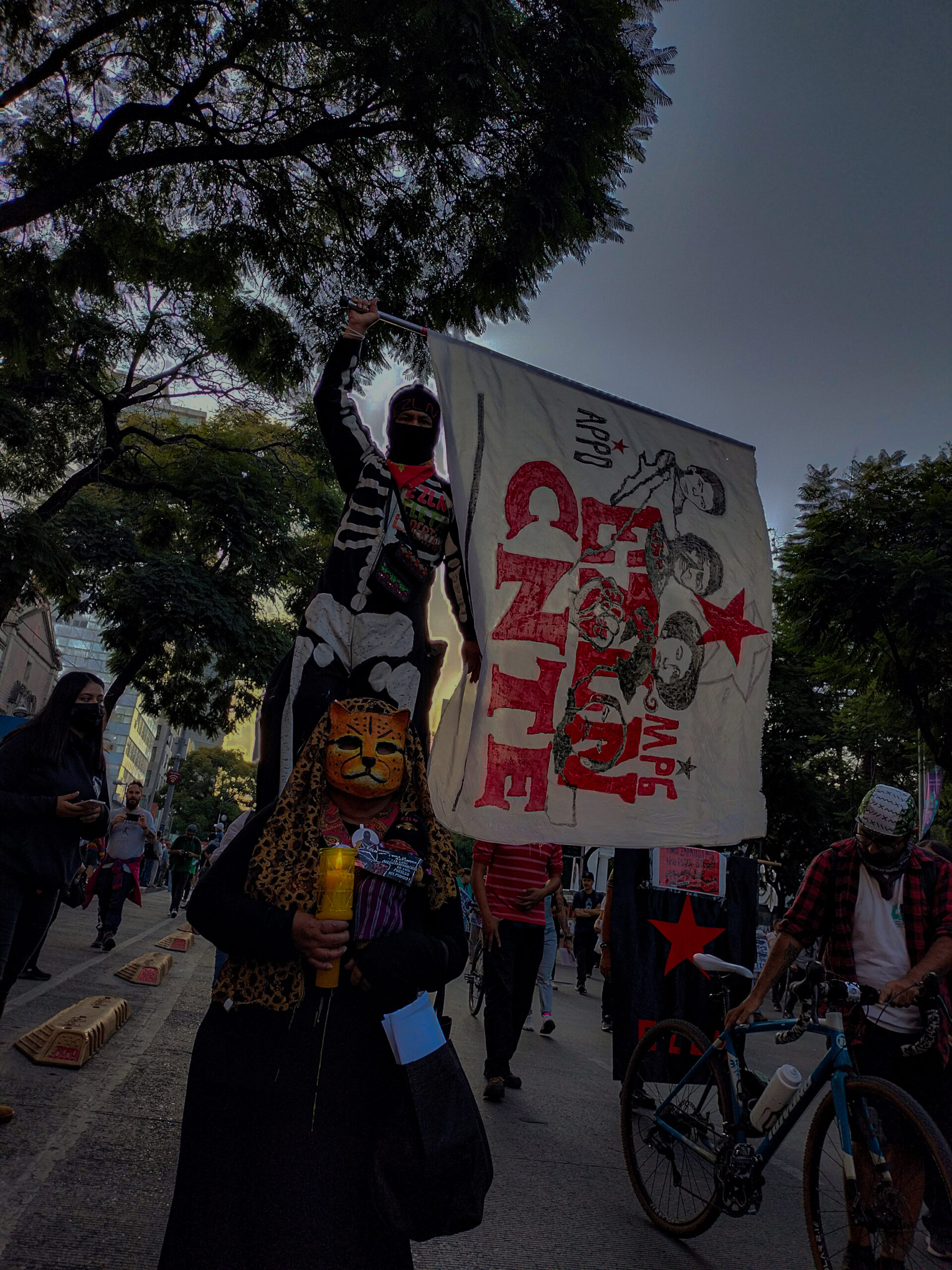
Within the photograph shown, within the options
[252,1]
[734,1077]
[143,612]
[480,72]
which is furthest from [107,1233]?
[143,612]

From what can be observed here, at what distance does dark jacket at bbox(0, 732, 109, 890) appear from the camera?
401cm

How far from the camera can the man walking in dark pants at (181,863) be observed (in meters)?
20.3

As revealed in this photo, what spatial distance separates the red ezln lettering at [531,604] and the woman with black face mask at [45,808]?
205 cm

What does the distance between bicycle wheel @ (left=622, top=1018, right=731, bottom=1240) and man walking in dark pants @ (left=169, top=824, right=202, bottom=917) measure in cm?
1725

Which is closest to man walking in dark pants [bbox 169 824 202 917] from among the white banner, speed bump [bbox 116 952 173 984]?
speed bump [bbox 116 952 173 984]

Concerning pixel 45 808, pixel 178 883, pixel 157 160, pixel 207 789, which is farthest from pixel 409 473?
pixel 207 789

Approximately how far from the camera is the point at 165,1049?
18.4 ft

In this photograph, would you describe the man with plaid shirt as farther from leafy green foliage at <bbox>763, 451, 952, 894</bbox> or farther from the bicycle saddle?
leafy green foliage at <bbox>763, 451, 952, 894</bbox>

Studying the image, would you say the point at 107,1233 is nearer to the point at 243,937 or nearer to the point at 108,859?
the point at 243,937

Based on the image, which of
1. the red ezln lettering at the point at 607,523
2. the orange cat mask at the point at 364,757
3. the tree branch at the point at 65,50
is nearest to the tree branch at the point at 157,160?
the tree branch at the point at 65,50

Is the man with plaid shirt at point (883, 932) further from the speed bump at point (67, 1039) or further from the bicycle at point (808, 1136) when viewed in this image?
the speed bump at point (67, 1039)

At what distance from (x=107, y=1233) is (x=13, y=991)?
14.7 ft

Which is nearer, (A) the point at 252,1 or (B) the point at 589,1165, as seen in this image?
(B) the point at 589,1165

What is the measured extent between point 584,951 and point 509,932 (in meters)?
12.5
